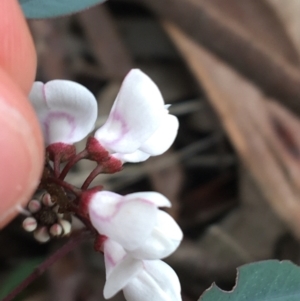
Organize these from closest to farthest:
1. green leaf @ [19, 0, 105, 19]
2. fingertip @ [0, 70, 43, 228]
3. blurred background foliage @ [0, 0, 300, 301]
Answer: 1. fingertip @ [0, 70, 43, 228]
2. green leaf @ [19, 0, 105, 19]
3. blurred background foliage @ [0, 0, 300, 301]

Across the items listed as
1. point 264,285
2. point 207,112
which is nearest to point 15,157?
point 264,285

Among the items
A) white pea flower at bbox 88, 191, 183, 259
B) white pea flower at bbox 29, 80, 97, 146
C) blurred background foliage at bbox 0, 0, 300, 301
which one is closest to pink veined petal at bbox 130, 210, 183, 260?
white pea flower at bbox 88, 191, 183, 259

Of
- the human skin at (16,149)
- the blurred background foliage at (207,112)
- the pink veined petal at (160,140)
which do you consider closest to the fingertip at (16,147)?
the human skin at (16,149)

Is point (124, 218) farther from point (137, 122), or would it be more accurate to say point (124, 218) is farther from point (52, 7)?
point (52, 7)

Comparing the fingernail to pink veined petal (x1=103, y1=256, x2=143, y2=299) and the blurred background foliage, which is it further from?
the blurred background foliage

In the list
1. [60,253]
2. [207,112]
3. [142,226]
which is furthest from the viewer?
[207,112]

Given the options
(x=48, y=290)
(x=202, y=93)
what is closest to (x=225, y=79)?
(x=202, y=93)

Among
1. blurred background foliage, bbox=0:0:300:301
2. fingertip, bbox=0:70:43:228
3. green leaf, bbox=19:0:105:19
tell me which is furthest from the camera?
blurred background foliage, bbox=0:0:300:301
